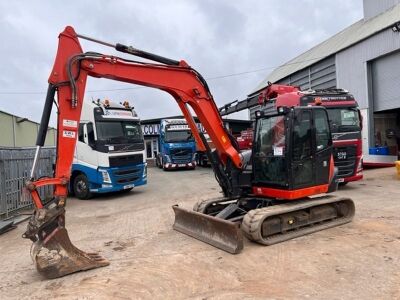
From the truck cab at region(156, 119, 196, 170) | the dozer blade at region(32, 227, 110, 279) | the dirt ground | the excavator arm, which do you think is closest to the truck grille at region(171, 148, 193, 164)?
the truck cab at region(156, 119, 196, 170)

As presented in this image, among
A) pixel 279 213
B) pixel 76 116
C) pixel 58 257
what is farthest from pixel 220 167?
pixel 58 257

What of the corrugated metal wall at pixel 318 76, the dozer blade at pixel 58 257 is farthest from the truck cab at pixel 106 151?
the corrugated metal wall at pixel 318 76

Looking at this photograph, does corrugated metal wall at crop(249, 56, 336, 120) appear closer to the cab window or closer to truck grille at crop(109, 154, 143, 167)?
truck grille at crop(109, 154, 143, 167)

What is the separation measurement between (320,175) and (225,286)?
347 cm

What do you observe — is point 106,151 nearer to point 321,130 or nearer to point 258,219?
point 321,130

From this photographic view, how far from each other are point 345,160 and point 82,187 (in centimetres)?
833

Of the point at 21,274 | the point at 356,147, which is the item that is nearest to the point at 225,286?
the point at 21,274

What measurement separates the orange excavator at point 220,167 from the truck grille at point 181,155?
15.9m

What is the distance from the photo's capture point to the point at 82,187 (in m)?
13.2

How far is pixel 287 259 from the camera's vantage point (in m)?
5.79

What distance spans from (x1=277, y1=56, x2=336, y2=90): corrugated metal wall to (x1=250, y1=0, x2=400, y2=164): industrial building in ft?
0.18

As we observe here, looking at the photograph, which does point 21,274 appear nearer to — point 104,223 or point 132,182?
point 104,223

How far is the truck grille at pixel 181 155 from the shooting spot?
936 inches

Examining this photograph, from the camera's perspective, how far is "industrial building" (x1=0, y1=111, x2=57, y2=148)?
2247 cm
